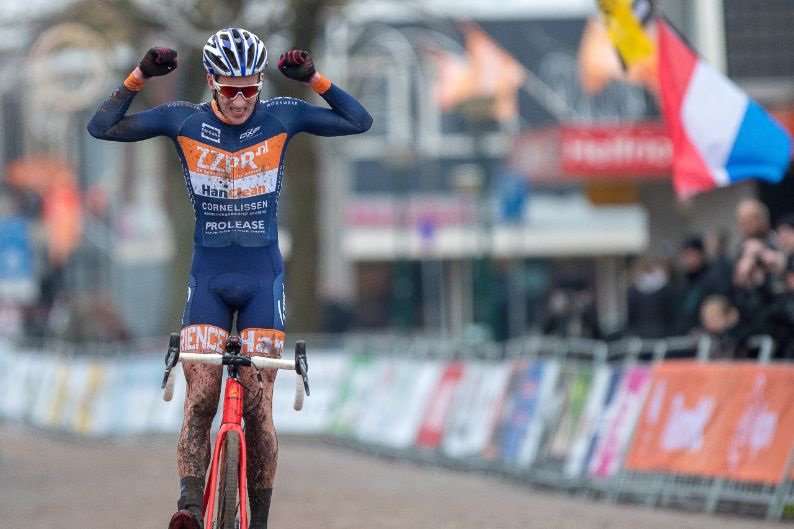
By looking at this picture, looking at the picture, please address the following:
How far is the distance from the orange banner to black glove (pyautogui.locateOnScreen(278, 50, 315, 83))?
4.95 m

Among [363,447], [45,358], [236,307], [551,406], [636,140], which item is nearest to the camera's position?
[236,307]

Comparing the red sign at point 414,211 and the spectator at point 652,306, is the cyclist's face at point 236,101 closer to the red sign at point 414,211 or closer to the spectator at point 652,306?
the spectator at point 652,306

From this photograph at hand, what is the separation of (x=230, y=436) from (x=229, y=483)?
A: 20 centimetres

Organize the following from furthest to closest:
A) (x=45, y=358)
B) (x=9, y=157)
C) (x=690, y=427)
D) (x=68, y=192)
A: 1. (x=9, y=157)
2. (x=68, y=192)
3. (x=45, y=358)
4. (x=690, y=427)

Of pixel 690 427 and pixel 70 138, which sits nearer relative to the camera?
pixel 690 427

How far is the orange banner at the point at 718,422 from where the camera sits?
11.7 meters

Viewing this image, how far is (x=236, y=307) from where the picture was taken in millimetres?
8008

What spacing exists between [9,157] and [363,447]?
131 ft

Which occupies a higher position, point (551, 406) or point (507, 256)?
point (507, 256)

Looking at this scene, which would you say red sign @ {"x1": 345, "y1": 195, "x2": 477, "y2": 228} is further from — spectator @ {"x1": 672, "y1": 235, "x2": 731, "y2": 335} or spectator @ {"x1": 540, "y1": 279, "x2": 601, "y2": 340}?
spectator @ {"x1": 672, "y1": 235, "x2": 731, "y2": 335}

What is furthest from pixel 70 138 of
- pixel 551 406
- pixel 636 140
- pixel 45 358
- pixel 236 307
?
pixel 236 307

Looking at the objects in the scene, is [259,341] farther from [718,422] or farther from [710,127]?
[710,127]

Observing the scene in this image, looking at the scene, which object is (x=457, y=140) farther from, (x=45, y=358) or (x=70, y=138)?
(x=45, y=358)

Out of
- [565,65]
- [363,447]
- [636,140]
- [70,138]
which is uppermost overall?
[565,65]
